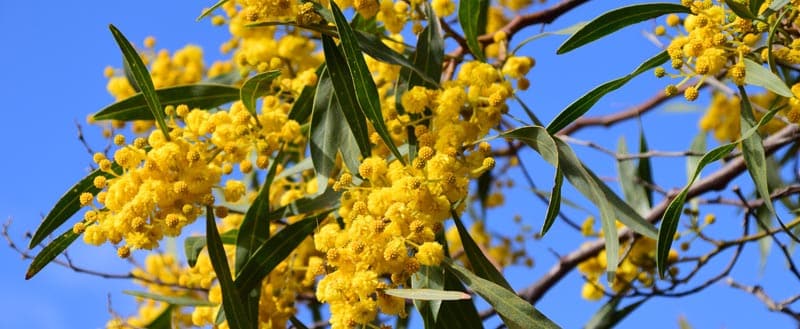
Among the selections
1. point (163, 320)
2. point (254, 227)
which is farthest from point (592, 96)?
point (163, 320)

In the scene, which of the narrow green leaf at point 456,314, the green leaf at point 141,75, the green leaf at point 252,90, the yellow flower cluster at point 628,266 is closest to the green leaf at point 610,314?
the yellow flower cluster at point 628,266

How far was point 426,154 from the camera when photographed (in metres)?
1.93

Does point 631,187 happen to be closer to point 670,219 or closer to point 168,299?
point 670,219

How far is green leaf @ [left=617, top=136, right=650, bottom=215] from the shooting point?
10.2 ft

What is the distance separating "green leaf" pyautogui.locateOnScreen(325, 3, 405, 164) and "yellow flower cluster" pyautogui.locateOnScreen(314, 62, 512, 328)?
0.25 feet

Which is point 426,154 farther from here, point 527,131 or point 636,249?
point 636,249

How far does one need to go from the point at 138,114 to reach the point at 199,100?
0.51 ft

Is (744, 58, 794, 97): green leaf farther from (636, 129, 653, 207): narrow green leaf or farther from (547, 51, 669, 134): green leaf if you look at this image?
(636, 129, 653, 207): narrow green leaf

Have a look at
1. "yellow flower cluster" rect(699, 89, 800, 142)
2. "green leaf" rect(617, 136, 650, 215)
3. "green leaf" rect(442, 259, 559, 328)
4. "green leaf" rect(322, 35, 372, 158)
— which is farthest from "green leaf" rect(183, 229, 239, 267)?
"yellow flower cluster" rect(699, 89, 800, 142)

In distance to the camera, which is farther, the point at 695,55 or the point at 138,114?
the point at 138,114

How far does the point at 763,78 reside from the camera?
182cm

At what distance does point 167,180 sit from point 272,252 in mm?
313

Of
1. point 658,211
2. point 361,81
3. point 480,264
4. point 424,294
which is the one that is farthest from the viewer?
point 658,211

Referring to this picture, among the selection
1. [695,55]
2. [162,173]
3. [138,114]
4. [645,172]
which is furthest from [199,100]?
[645,172]
